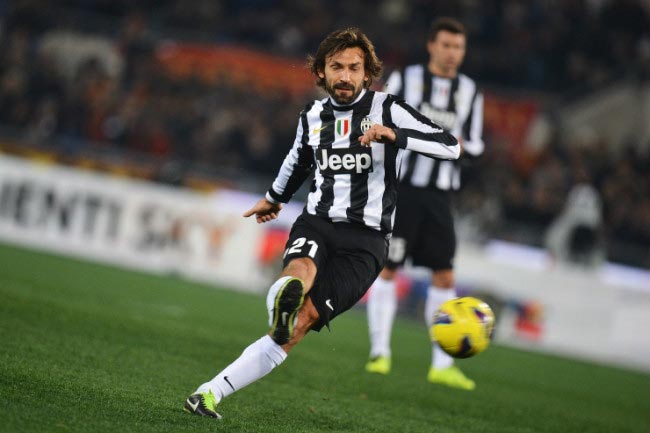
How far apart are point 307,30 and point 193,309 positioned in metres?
11.1

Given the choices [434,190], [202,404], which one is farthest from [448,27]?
[202,404]

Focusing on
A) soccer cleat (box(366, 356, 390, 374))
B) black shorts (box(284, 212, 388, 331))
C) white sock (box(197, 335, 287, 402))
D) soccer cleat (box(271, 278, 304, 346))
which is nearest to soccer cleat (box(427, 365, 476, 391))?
soccer cleat (box(366, 356, 390, 374))

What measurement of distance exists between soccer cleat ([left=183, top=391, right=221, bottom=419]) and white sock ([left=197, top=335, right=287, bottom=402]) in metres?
0.03

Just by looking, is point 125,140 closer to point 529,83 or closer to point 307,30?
point 307,30

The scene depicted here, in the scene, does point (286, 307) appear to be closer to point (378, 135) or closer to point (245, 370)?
point (245, 370)

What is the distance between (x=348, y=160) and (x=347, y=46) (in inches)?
23.9

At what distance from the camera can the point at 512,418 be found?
24.0 feet

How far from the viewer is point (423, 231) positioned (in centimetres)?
848

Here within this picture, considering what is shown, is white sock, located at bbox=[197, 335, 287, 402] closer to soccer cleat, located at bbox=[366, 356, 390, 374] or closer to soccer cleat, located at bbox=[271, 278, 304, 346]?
soccer cleat, located at bbox=[271, 278, 304, 346]

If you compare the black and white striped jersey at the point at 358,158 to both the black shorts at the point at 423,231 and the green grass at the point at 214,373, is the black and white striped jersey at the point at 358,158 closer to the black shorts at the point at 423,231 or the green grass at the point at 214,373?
the green grass at the point at 214,373

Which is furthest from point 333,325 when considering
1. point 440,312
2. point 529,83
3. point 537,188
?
point 529,83

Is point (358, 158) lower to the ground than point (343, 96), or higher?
lower

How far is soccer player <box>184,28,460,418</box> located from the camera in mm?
5582

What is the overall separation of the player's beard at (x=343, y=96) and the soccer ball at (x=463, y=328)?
1.25 metres
